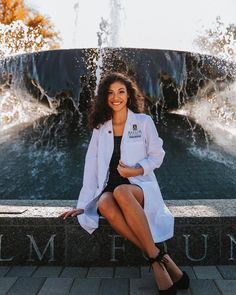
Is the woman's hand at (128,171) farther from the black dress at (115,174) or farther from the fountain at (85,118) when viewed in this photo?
the fountain at (85,118)

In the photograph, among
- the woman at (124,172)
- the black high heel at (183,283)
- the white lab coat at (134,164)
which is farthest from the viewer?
the white lab coat at (134,164)

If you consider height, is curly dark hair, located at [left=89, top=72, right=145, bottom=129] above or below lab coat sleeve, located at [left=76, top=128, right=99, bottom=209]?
above

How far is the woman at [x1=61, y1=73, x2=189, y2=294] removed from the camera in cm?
314

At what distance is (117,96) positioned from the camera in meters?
3.48

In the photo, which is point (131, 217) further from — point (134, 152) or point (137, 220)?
point (134, 152)

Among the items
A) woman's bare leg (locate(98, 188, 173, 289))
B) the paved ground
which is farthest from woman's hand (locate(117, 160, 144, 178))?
the paved ground

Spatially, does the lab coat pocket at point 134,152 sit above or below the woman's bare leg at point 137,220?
above

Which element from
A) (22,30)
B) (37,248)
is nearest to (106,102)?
(37,248)

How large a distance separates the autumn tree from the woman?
20789 millimetres

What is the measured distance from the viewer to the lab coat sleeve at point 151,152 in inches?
131

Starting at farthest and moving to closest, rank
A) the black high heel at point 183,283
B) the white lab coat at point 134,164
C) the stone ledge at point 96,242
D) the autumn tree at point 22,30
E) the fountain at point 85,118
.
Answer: the autumn tree at point 22,30 → the fountain at point 85,118 → the stone ledge at point 96,242 → the white lab coat at point 134,164 → the black high heel at point 183,283

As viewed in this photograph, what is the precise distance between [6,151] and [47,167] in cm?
92

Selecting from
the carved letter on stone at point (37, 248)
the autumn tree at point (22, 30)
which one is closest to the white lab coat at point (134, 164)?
the carved letter on stone at point (37, 248)

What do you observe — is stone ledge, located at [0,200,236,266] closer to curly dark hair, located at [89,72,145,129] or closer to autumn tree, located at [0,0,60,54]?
curly dark hair, located at [89,72,145,129]
